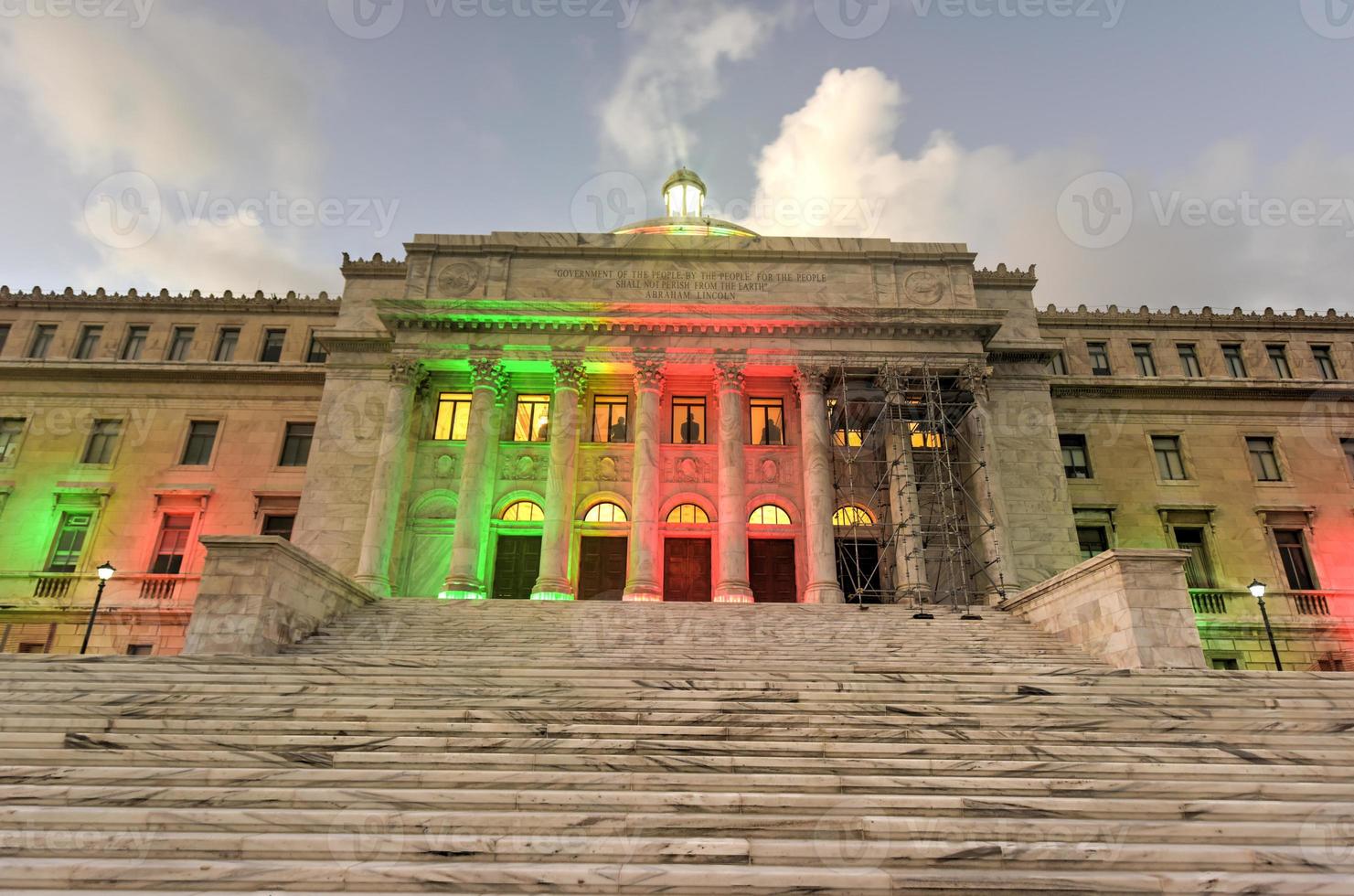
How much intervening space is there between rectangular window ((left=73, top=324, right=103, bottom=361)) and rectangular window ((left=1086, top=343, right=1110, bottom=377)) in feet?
144

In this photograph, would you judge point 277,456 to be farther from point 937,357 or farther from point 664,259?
point 937,357

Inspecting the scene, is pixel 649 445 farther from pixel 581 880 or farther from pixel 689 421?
pixel 581 880

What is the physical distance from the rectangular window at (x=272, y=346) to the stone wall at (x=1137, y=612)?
107ft

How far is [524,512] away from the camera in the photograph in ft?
96.3

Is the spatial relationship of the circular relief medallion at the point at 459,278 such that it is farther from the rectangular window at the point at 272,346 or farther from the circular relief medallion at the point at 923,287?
the circular relief medallion at the point at 923,287

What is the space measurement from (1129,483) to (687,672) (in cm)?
2586

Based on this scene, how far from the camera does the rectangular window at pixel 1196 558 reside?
30.2 meters

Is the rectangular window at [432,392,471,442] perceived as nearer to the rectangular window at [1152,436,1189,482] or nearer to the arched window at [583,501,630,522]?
the arched window at [583,501,630,522]

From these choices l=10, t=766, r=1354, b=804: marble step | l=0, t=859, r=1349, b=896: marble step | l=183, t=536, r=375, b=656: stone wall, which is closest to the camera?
l=0, t=859, r=1349, b=896: marble step

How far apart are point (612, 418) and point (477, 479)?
600 cm

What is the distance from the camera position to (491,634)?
18.4 meters

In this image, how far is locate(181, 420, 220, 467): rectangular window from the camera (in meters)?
32.3

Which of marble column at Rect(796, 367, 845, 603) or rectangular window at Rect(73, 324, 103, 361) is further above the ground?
rectangular window at Rect(73, 324, 103, 361)

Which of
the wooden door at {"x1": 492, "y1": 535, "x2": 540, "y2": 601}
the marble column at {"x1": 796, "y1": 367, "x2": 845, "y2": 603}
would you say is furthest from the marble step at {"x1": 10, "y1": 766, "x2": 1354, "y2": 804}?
the wooden door at {"x1": 492, "y1": 535, "x2": 540, "y2": 601}
